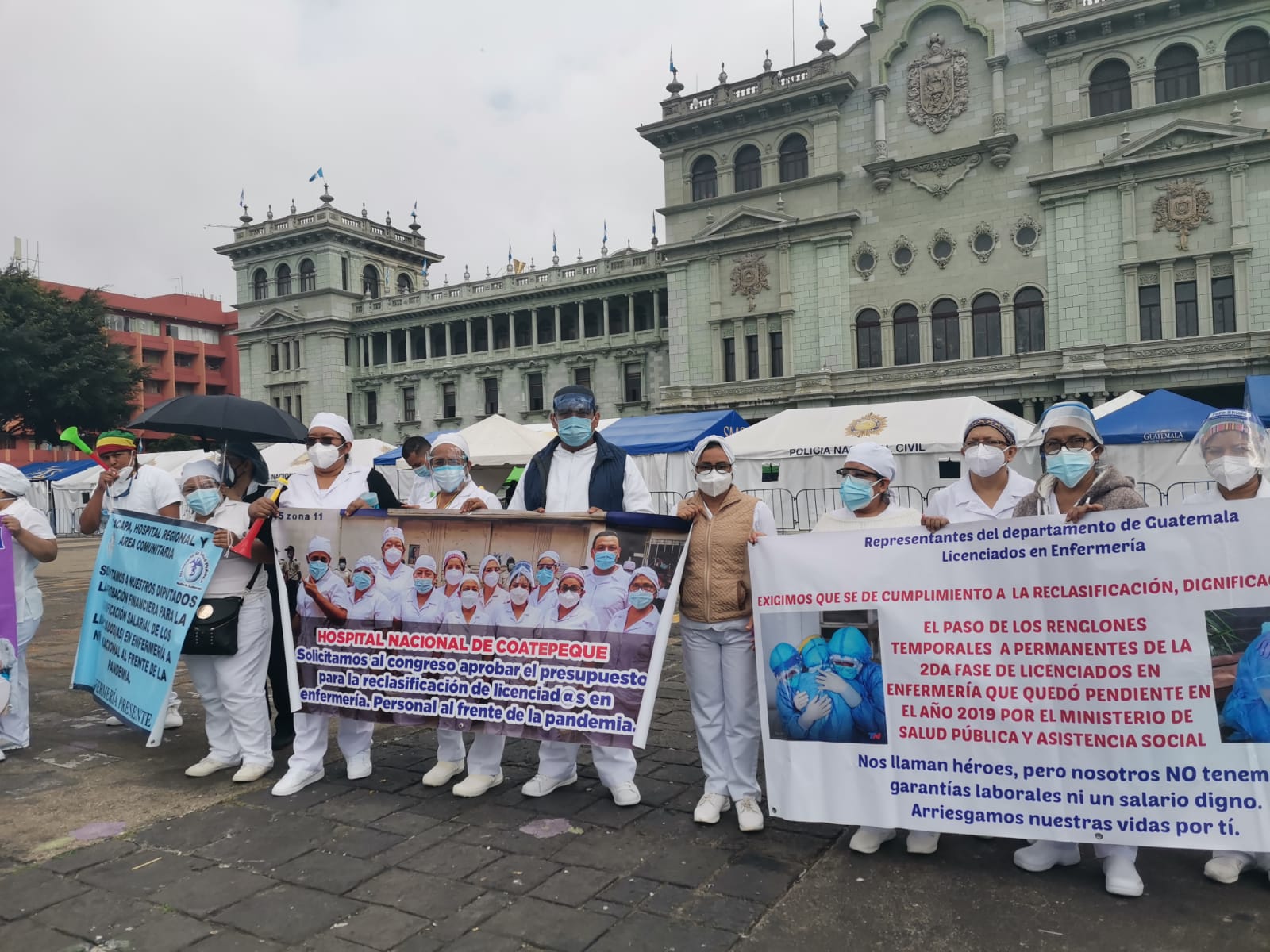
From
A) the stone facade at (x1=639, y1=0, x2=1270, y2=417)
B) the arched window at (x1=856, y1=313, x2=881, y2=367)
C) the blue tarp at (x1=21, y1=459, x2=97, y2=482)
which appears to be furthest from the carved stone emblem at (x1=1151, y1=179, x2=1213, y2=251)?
the blue tarp at (x1=21, y1=459, x2=97, y2=482)

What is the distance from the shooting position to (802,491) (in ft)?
61.0

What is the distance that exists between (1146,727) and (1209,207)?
32.5 metres

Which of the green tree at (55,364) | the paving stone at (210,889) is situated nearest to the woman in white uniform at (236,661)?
the paving stone at (210,889)

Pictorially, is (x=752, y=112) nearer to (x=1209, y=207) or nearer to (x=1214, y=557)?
(x=1209, y=207)

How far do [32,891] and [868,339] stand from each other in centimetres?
3480

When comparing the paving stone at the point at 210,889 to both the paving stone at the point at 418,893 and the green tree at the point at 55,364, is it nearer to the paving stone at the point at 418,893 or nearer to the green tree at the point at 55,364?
the paving stone at the point at 418,893

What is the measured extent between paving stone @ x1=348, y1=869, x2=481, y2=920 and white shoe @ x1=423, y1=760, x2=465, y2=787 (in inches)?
44.5

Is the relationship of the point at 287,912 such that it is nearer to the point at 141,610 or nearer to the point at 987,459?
the point at 141,610

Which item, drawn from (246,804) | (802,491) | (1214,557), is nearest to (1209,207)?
(802,491)

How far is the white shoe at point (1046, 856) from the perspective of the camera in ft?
11.6

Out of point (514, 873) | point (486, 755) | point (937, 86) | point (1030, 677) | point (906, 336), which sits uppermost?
point (937, 86)

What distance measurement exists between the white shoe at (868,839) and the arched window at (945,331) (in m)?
32.4

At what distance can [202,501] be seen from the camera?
515 centimetres

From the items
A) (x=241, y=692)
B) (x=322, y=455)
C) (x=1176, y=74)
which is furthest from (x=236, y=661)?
(x=1176, y=74)
